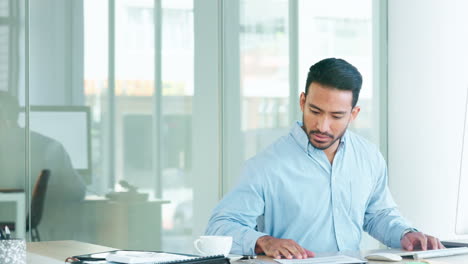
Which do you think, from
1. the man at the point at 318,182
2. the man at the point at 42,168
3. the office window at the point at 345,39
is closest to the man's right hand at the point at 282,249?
the man at the point at 318,182

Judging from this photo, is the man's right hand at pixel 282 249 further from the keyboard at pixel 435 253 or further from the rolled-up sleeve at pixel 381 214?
the rolled-up sleeve at pixel 381 214

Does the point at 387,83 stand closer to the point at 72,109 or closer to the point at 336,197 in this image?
the point at 72,109

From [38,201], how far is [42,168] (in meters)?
0.18

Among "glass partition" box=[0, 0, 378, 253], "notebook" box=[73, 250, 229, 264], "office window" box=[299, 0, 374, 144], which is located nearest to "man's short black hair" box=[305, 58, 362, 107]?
"notebook" box=[73, 250, 229, 264]

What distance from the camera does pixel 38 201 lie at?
13.8 feet

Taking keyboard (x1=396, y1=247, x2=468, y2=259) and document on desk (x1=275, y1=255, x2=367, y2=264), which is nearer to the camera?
document on desk (x1=275, y1=255, x2=367, y2=264)

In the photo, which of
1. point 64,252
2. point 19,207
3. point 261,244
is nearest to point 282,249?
point 261,244

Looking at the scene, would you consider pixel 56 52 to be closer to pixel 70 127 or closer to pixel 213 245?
pixel 70 127

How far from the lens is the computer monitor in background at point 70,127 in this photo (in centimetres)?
418

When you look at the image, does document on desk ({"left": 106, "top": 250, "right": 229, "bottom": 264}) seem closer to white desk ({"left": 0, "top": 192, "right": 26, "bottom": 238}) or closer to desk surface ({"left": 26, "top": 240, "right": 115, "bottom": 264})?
desk surface ({"left": 26, "top": 240, "right": 115, "bottom": 264})

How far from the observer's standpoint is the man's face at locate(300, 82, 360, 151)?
2.91 m

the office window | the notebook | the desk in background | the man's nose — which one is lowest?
the desk in background

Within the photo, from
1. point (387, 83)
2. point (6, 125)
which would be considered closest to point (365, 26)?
point (387, 83)

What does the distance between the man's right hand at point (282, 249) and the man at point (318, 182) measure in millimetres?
300
